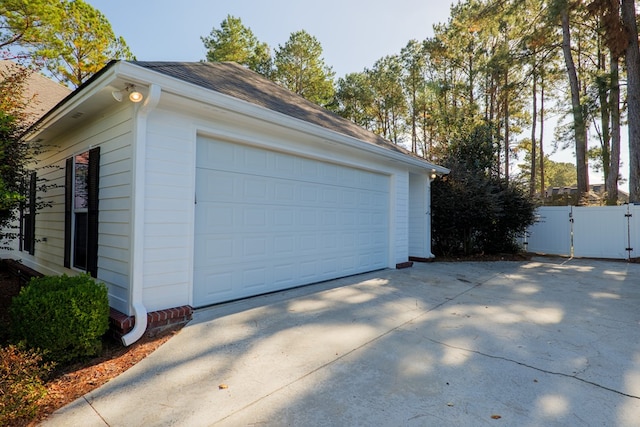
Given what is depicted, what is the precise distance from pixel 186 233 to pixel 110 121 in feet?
5.47

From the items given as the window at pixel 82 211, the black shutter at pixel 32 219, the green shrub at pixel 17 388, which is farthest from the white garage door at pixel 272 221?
the black shutter at pixel 32 219

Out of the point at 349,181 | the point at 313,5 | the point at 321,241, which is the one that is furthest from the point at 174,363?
the point at 313,5

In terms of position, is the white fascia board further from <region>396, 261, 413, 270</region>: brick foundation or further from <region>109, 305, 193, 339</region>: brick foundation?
<region>396, 261, 413, 270</region>: brick foundation

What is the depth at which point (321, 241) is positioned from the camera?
570 cm

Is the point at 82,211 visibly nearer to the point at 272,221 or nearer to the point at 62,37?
the point at 272,221

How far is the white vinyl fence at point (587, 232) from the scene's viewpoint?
30.3 ft

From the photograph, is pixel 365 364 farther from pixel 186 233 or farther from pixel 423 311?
pixel 186 233

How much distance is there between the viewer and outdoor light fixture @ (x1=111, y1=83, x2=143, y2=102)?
3.20 meters

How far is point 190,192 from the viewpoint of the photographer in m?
3.76

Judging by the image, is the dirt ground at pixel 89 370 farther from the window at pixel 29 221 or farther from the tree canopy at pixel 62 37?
the tree canopy at pixel 62 37

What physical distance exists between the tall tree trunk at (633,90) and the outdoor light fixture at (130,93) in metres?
13.1

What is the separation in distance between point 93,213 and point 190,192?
140 cm

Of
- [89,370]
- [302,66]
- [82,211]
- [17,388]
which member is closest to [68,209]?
[82,211]

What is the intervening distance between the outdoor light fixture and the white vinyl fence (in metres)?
11.5
